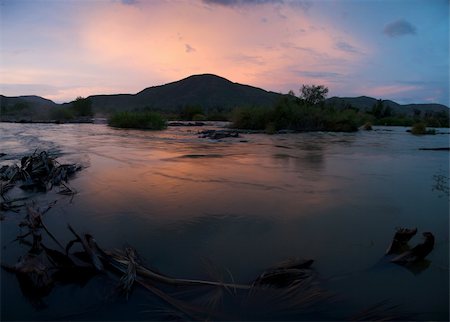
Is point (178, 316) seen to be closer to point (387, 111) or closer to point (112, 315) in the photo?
point (112, 315)

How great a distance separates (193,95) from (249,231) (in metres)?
88.6

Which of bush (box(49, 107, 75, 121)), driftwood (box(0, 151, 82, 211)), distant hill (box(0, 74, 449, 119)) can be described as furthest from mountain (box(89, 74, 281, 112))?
driftwood (box(0, 151, 82, 211))

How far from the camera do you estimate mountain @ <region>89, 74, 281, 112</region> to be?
86000mm

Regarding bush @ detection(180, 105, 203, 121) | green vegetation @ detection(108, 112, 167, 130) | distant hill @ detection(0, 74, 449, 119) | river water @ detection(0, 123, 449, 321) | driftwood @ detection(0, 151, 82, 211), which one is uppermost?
distant hill @ detection(0, 74, 449, 119)

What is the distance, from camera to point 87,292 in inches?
102

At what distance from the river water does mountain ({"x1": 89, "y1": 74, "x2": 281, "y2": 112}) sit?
7608 centimetres

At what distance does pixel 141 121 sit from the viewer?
2859 centimetres

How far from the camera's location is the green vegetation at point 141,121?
27.5 m

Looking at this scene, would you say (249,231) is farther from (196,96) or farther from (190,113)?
(196,96)

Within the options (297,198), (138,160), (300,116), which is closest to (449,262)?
(297,198)

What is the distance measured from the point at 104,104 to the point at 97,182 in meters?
91.2

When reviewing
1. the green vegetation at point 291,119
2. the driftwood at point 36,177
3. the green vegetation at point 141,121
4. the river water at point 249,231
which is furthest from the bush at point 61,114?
the driftwood at point 36,177

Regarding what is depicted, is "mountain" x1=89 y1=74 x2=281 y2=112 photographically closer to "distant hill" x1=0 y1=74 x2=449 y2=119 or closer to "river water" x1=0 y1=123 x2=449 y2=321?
"distant hill" x1=0 y1=74 x2=449 y2=119

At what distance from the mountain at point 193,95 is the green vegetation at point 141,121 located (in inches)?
2069
